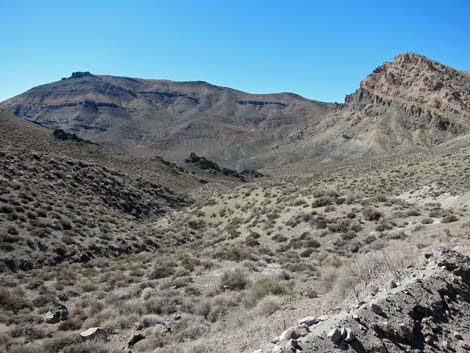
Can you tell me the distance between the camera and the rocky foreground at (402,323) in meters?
4.73

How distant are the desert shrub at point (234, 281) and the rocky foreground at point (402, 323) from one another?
6.16m

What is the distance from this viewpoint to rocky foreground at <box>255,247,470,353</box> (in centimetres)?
473

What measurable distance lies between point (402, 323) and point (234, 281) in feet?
23.4

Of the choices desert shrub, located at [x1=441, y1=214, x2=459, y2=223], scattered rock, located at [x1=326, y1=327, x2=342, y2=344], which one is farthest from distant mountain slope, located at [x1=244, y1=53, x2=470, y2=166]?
scattered rock, located at [x1=326, y1=327, x2=342, y2=344]

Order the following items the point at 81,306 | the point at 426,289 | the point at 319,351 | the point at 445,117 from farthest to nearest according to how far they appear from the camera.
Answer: the point at 445,117
the point at 81,306
the point at 426,289
the point at 319,351

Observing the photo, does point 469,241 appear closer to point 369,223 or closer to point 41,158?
point 369,223

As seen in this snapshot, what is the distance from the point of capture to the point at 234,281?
11867 mm

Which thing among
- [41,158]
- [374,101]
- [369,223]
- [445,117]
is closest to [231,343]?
[369,223]

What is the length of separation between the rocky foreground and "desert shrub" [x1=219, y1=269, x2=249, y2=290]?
20.2 feet

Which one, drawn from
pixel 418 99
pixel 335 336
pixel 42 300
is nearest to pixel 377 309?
pixel 335 336

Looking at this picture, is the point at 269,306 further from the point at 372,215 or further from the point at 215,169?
the point at 215,169

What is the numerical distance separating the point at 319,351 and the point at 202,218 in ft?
97.5

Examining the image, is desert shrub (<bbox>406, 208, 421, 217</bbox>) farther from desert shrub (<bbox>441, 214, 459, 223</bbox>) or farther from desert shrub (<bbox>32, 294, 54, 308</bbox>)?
desert shrub (<bbox>32, 294, 54, 308</bbox>)

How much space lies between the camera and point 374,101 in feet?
408
